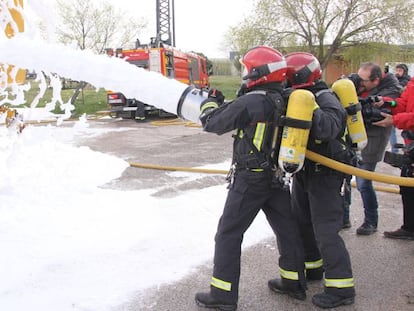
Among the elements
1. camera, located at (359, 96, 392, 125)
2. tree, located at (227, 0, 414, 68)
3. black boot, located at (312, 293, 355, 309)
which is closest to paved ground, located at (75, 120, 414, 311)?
black boot, located at (312, 293, 355, 309)

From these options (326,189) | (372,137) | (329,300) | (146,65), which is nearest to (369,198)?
(372,137)

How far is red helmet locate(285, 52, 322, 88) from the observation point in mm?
3209

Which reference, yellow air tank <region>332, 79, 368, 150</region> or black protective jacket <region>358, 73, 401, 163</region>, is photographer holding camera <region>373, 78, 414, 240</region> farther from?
yellow air tank <region>332, 79, 368, 150</region>

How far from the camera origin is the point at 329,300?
10.3 feet

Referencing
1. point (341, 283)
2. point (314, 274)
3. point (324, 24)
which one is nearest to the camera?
point (341, 283)

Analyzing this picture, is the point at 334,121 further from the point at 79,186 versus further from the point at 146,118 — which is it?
the point at 146,118

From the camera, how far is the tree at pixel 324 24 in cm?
2320

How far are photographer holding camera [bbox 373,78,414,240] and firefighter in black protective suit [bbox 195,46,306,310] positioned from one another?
1.36 meters

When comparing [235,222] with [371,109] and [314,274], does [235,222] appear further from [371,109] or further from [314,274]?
[371,109]

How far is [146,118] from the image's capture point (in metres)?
16.4

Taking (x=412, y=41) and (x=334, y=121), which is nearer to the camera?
(x=334, y=121)

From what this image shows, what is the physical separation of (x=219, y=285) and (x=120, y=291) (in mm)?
755

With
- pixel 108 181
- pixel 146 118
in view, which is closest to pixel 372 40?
pixel 146 118

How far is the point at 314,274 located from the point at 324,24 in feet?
73.7
